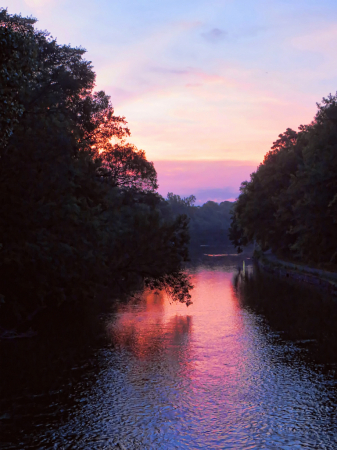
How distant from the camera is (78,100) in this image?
1399 inches

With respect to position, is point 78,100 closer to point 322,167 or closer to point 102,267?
point 102,267

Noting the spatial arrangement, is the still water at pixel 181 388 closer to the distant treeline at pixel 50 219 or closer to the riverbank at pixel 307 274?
the distant treeline at pixel 50 219

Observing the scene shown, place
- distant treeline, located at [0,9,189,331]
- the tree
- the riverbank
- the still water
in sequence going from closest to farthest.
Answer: the still water → distant treeline, located at [0,9,189,331] → the tree → the riverbank

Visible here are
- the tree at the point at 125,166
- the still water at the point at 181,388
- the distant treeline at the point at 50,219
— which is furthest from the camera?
the tree at the point at 125,166

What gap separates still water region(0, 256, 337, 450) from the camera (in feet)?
33.7

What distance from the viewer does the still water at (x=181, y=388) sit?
405 inches

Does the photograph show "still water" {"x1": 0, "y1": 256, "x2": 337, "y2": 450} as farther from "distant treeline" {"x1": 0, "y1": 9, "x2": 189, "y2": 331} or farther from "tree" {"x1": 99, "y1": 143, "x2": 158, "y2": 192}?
"tree" {"x1": 99, "y1": 143, "x2": 158, "y2": 192}

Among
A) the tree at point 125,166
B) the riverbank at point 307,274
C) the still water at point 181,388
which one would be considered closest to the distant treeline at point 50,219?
the still water at point 181,388

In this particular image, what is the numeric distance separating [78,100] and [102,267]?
1444 centimetres

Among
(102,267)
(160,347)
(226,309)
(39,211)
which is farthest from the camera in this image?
(226,309)

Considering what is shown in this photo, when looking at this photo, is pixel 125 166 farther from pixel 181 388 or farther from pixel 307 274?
pixel 181 388

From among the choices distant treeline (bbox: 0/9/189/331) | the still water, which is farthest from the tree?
the still water

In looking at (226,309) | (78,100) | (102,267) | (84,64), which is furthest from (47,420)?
(84,64)

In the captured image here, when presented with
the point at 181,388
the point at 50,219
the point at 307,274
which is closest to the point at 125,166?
the point at 50,219
